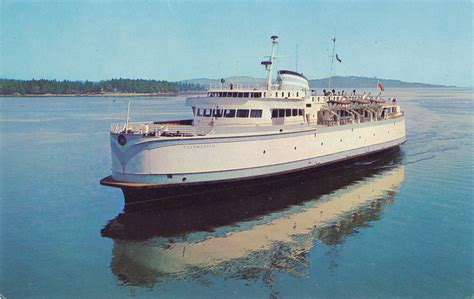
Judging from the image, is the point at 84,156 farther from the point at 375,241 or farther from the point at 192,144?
the point at 375,241

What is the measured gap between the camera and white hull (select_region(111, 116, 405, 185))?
900 inches

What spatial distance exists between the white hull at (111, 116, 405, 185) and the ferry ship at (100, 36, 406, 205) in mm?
51

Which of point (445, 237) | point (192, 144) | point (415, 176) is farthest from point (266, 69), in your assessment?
point (445, 237)

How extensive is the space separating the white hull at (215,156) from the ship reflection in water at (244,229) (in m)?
1.27

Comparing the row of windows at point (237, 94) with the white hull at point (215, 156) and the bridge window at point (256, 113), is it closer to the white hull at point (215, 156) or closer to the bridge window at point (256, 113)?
the bridge window at point (256, 113)

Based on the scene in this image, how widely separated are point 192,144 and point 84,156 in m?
19.8

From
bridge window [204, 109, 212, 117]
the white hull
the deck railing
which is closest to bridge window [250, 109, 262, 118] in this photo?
the white hull

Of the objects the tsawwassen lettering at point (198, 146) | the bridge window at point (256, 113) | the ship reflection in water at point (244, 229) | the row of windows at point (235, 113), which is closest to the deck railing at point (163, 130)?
the tsawwassen lettering at point (198, 146)

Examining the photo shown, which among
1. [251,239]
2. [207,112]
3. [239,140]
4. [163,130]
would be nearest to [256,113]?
[207,112]

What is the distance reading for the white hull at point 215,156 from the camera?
2286 centimetres

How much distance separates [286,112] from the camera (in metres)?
29.8

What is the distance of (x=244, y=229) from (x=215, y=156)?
473 cm

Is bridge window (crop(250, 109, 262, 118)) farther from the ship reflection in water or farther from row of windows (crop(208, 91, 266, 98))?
the ship reflection in water

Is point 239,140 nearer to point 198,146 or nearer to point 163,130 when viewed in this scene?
point 198,146
